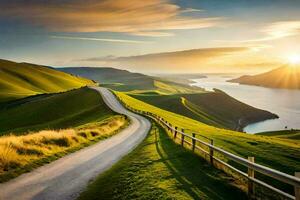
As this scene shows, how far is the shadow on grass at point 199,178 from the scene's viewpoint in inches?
513

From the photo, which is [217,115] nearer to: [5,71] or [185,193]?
[5,71]

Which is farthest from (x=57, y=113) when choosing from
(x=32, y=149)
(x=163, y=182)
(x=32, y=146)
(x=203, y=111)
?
(x=203, y=111)

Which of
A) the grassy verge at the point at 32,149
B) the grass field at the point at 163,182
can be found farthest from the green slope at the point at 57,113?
the grass field at the point at 163,182

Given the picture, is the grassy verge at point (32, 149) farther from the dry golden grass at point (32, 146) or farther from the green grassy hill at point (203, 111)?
the green grassy hill at point (203, 111)

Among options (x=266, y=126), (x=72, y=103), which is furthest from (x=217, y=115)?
(x=72, y=103)

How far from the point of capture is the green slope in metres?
67.9

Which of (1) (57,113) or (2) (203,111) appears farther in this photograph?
(2) (203,111)

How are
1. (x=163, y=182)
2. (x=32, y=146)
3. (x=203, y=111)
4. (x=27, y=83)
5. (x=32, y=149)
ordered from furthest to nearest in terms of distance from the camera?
1. (x=27, y=83)
2. (x=203, y=111)
3. (x=32, y=146)
4. (x=32, y=149)
5. (x=163, y=182)

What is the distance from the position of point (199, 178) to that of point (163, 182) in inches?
69.8

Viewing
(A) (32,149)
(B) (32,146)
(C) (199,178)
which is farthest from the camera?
(B) (32,146)

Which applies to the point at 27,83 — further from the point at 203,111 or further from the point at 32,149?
the point at 32,149

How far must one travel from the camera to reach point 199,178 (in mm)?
15297

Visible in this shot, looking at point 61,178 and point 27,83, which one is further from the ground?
point 61,178

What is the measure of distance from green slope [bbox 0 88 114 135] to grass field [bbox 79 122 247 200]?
46.9 metres
